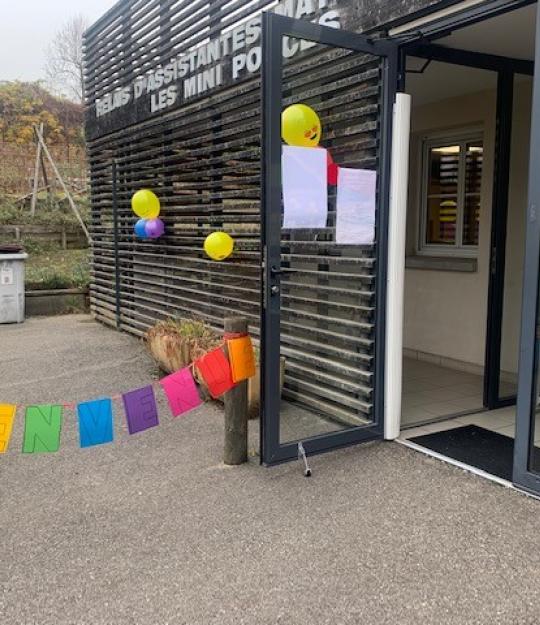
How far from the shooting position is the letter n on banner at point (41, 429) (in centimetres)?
329

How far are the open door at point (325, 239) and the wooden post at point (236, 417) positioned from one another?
0.66 ft

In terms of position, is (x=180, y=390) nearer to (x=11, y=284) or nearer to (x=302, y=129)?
(x=302, y=129)

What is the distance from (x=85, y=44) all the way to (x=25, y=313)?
4260mm

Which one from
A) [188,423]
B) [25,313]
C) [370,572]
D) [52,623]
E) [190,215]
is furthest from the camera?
[25,313]

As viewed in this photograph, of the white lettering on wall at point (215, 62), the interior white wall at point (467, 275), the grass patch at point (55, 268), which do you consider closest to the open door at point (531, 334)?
the white lettering on wall at point (215, 62)

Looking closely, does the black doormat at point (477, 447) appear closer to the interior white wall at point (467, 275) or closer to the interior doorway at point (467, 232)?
the interior doorway at point (467, 232)

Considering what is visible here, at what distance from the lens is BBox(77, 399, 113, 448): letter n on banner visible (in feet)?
11.1

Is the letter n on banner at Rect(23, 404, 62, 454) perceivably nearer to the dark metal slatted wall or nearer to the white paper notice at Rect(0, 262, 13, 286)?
the dark metal slatted wall

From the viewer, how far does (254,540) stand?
293cm

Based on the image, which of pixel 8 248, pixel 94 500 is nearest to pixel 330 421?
pixel 94 500

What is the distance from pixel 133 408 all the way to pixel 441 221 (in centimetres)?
433

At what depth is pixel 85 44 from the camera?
948 centimetres

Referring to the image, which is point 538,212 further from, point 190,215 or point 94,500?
point 190,215

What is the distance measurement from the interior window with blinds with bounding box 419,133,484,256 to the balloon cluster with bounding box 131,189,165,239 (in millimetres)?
2930
